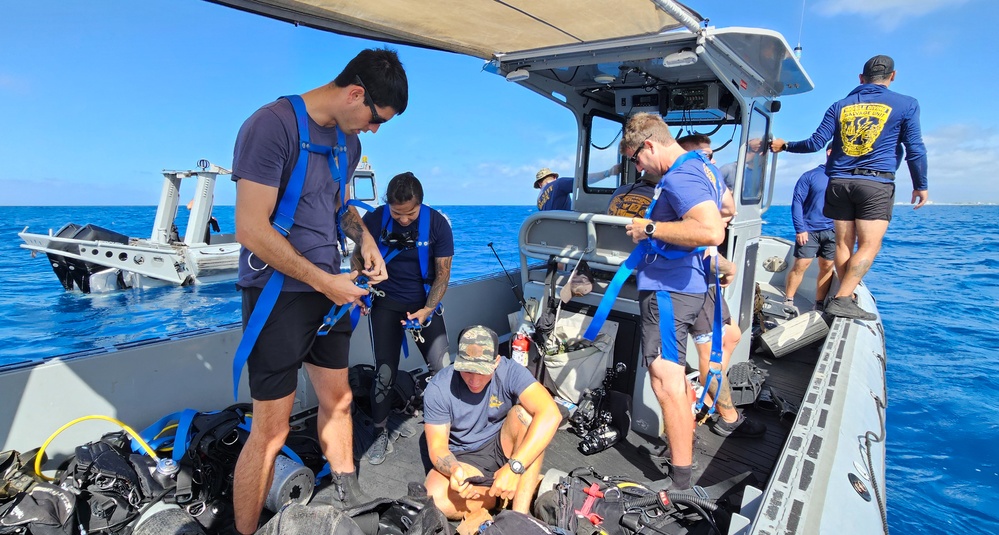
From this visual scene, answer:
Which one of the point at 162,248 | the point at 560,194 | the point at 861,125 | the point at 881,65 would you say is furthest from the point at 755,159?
the point at 162,248

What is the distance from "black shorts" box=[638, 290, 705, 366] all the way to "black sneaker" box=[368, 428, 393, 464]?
1.86 meters

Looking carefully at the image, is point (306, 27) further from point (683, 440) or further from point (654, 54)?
point (683, 440)

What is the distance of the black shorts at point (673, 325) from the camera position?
2705mm

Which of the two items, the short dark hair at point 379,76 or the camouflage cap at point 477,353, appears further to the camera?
the camouflage cap at point 477,353

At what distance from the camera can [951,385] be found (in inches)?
294

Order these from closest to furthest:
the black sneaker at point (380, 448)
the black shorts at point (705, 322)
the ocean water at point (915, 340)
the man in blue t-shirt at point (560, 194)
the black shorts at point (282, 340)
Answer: the black shorts at point (282, 340), the black shorts at point (705, 322), the black sneaker at point (380, 448), the ocean water at point (915, 340), the man in blue t-shirt at point (560, 194)

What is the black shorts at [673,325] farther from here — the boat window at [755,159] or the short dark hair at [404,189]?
the boat window at [755,159]

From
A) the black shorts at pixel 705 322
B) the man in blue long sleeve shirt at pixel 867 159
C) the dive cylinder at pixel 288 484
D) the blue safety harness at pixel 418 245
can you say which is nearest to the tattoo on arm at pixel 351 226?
the blue safety harness at pixel 418 245

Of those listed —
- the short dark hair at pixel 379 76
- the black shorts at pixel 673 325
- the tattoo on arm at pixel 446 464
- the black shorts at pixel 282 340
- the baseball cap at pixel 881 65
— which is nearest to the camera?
the short dark hair at pixel 379 76

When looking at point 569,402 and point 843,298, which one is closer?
point 569,402

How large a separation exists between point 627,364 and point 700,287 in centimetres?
109

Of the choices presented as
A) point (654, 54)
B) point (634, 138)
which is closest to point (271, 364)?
point (634, 138)

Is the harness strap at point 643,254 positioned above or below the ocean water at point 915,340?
above

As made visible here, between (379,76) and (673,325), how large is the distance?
1.97 metres
